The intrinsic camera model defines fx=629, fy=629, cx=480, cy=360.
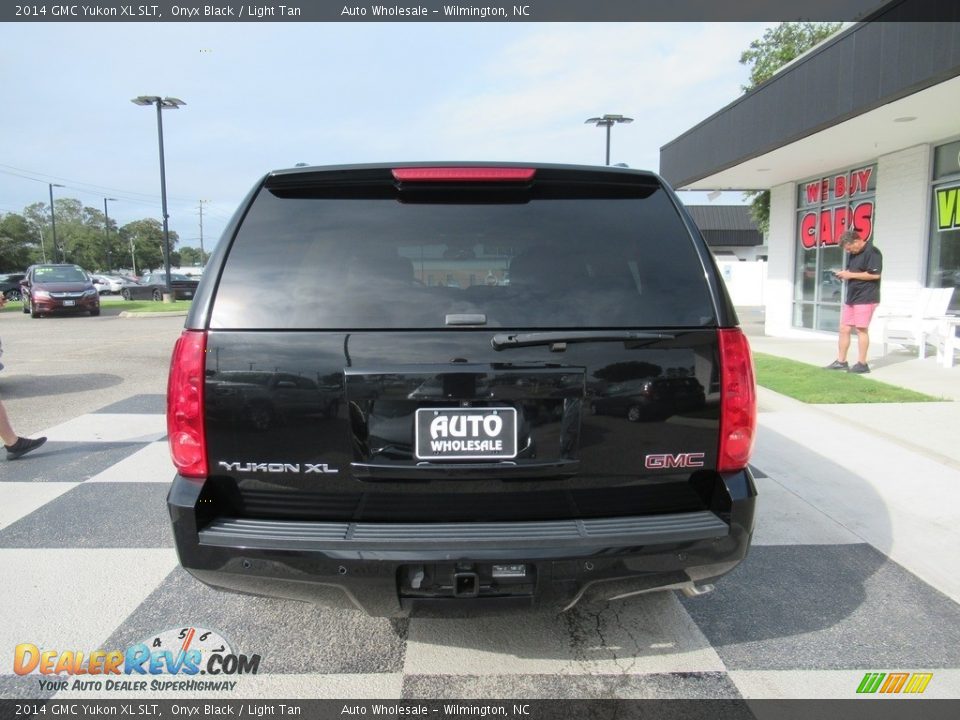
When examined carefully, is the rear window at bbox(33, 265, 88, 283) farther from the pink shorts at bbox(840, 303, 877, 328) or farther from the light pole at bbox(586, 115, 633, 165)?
the pink shorts at bbox(840, 303, 877, 328)

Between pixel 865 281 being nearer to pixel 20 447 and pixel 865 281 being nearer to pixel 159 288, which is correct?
pixel 20 447

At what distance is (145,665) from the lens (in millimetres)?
2521

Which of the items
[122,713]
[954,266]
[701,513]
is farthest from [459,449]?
[954,266]

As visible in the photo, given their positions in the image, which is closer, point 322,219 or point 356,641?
point 322,219

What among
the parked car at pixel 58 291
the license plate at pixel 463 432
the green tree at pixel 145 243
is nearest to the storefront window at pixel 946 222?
the license plate at pixel 463 432

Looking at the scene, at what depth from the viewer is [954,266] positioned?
1020 centimetres

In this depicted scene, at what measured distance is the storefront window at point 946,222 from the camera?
1005 cm

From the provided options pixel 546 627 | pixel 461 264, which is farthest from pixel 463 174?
pixel 546 627

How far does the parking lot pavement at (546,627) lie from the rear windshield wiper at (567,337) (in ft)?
4.28

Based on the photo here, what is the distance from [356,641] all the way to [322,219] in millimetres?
1741

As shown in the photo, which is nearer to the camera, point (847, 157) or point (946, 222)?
point (946, 222)

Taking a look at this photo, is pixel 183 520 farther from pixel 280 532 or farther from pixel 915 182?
pixel 915 182

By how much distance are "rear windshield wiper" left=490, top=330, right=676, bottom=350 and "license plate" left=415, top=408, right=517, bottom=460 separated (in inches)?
8.9

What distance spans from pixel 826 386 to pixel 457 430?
7083mm
